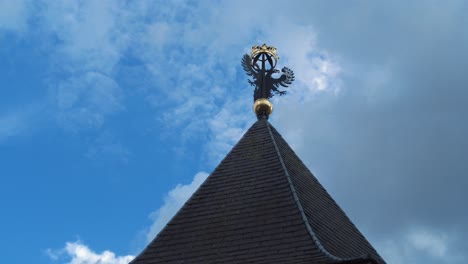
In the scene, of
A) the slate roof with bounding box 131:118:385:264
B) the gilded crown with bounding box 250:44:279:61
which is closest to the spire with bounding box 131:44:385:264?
the slate roof with bounding box 131:118:385:264

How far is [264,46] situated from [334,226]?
23.0 ft

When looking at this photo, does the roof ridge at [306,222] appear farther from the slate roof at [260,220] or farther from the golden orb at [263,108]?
the golden orb at [263,108]

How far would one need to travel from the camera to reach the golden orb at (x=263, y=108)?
72.9 feet

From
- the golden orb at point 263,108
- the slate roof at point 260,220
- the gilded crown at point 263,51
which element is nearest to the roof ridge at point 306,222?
the slate roof at point 260,220

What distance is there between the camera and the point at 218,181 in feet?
64.7

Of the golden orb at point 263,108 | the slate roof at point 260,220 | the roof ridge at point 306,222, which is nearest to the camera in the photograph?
the roof ridge at point 306,222

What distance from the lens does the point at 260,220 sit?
17625mm

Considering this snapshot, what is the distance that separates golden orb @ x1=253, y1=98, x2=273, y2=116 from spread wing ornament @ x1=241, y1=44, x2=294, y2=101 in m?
0.54

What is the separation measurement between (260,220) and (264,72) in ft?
22.8

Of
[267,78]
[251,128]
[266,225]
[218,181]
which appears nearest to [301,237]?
[266,225]

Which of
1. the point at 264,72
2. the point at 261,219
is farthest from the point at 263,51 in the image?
the point at 261,219

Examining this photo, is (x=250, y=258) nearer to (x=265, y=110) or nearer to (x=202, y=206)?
(x=202, y=206)

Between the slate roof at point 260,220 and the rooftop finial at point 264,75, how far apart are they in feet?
6.72

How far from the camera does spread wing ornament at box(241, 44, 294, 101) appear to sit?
23.2 metres
